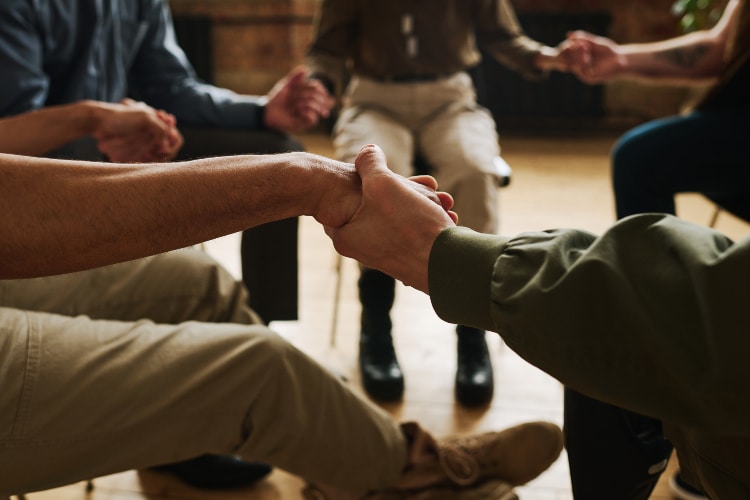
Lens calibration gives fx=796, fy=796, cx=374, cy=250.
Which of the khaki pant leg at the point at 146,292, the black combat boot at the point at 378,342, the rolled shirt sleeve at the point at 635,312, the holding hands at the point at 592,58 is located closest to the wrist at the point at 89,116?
the khaki pant leg at the point at 146,292

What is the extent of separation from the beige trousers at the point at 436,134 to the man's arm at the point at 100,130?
1.73ft

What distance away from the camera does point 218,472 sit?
5.13ft

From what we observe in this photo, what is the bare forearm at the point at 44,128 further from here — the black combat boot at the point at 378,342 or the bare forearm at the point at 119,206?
the black combat boot at the point at 378,342

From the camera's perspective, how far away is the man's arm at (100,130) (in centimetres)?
154

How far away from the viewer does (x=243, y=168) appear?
986mm

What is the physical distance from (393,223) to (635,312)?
37cm

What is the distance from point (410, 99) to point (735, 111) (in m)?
0.91

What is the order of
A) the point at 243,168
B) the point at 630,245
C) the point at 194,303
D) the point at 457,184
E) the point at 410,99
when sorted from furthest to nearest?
the point at 410,99, the point at 457,184, the point at 194,303, the point at 243,168, the point at 630,245

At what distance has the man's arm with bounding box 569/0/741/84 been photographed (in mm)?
2145

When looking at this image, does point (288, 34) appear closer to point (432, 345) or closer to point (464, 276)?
point (432, 345)

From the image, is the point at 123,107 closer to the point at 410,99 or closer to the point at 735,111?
the point at 410,99

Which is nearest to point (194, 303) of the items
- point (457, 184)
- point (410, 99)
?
point (457, 184)

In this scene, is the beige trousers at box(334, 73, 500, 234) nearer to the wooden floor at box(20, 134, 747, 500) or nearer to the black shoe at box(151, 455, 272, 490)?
the wooden floor at box(20, 134, 747, 500)

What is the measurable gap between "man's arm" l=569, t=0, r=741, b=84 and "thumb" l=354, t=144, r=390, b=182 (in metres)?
1.32
